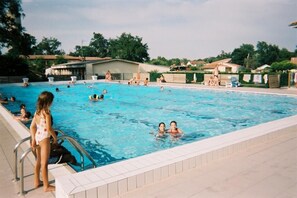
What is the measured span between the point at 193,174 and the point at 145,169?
82 centimetres

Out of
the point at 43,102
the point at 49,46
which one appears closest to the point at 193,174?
the point at 43,102

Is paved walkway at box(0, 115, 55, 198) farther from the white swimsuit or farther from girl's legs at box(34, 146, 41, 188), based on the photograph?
the white swimsuit

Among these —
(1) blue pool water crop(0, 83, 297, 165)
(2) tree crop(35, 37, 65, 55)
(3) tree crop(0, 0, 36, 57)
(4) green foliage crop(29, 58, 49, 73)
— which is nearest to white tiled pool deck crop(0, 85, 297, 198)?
(1) blue pool water crop(0, 83, 297, 165)

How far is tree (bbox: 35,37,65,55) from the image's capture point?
96.2 meters

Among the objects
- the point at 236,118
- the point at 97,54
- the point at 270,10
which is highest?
the point at 97,54

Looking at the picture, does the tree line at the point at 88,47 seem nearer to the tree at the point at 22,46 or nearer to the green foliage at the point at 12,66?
the tree at the point at 22,46

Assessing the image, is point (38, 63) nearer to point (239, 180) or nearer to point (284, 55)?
point (239, 180)

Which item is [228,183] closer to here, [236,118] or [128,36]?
[236,118]

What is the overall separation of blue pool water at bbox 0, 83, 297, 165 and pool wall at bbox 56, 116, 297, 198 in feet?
9.96

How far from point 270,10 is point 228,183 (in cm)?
531

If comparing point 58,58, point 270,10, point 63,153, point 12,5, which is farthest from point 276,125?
point 58,58

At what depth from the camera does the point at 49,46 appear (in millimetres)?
99250

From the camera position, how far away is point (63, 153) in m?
4.38

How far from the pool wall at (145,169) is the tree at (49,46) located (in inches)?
3935
